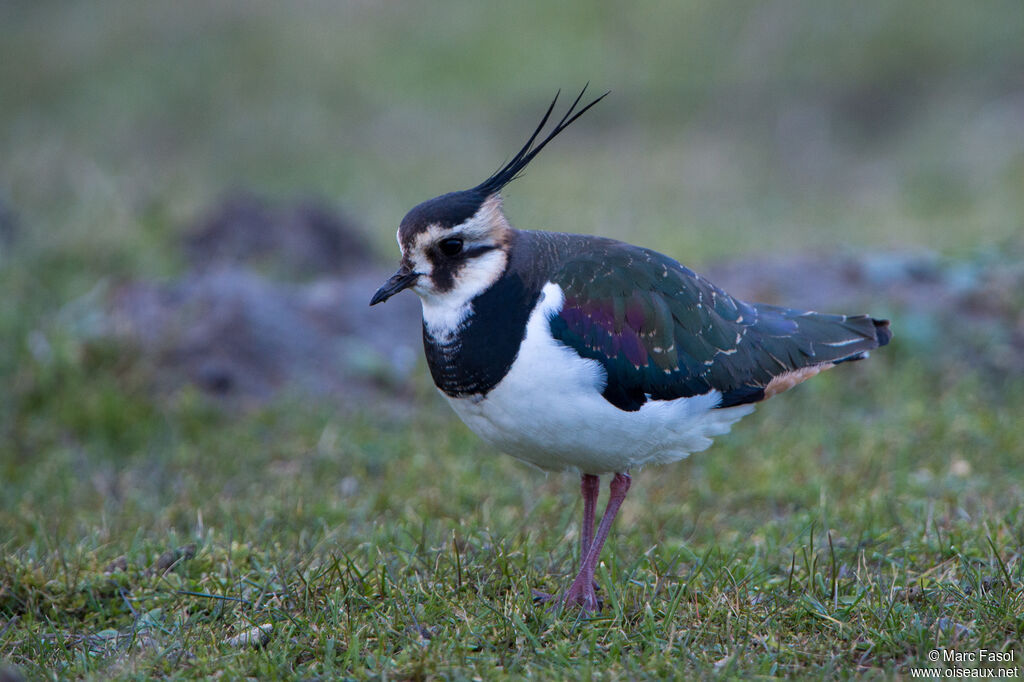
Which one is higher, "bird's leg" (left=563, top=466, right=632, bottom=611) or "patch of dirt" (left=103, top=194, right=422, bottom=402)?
"patch of dirt" (left=103, top=194, right=422, bottom=402)

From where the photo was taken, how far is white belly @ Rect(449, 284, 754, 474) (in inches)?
133

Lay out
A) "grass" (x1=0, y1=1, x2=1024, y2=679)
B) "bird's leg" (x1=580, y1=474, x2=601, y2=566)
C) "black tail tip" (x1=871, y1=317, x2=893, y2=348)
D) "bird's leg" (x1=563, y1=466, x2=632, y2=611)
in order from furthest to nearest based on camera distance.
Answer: "black tail tip" (x1=871, y1=317, x2=893, y2=348)
"bird's leg" (x1=580, y1=474, x2=601, y2=566)
"bird's leg" (x1=563, y1=466, x2=632, y2=611)
"grass" (x1=0, y1=1, x2=1024, y2=679)

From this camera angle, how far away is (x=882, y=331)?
4.31m

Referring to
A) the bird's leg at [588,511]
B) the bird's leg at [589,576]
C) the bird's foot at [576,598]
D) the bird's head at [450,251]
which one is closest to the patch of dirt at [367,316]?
the bird's leg at [588,511]

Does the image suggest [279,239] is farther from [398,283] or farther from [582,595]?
[582,595]

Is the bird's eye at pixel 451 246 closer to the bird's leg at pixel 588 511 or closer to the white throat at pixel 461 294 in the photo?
the white throat at pixel 461 294

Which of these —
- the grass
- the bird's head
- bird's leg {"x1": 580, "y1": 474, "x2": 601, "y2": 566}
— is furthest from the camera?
bird's leg {"x1": 580, "y1": 474, "x2": 601, "y2": 566}

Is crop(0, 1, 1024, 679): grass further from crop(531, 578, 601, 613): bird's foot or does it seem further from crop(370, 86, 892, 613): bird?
crop(370, 86, 892, 613): bird

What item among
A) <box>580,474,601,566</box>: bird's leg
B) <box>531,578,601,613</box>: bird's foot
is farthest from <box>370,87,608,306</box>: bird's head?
<box>531,578,601,613</box>: bird's foot

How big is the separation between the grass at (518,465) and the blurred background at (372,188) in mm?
42

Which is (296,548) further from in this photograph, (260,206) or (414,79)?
(414,79)

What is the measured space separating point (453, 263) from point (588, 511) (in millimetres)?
1074

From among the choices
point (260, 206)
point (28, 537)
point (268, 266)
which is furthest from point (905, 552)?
point (260, 206)

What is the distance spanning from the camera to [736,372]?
12.6 ft
